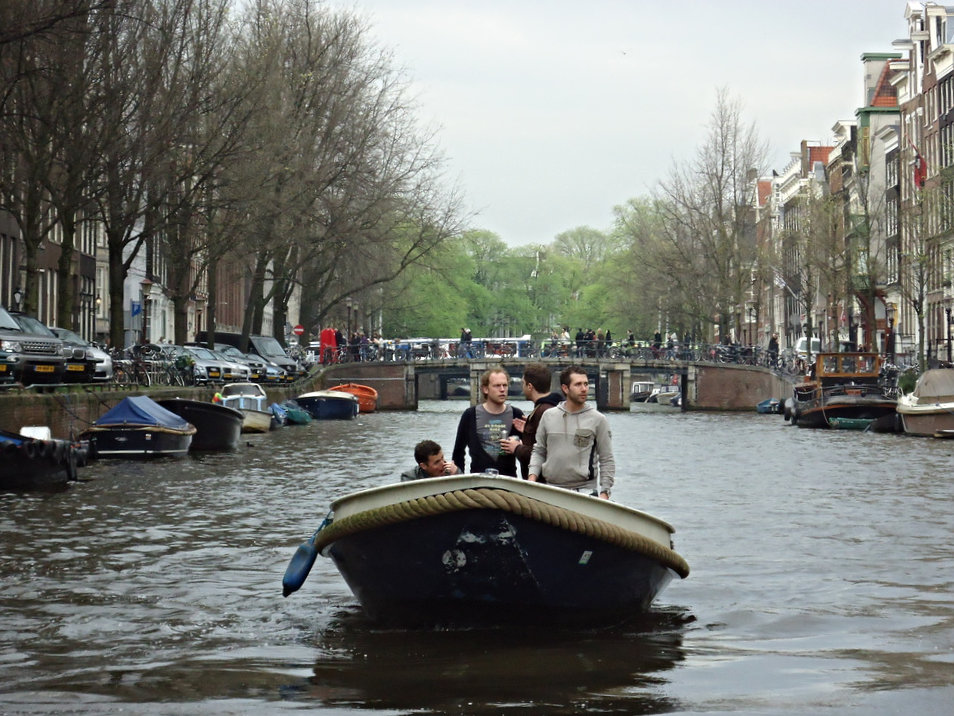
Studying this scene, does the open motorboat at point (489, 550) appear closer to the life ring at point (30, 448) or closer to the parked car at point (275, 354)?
the life ring at point (30, 448)

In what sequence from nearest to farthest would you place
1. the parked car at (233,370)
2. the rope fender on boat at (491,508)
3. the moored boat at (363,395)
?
the rope fender on boat at (491,508) → the parked car at (233,370) → the moored boat at (363,395)

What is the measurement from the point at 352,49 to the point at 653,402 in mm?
60755

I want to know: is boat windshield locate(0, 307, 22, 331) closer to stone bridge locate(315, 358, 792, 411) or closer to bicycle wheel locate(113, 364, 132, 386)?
bicycle wheel locate(113, 364, 132, 386)

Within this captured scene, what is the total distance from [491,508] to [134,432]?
75.2 ft

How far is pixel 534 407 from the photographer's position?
12.4 m

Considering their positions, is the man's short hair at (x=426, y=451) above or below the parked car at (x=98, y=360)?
below

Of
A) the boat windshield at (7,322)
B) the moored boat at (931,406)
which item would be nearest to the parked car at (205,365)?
the boat windshield at (7,322)

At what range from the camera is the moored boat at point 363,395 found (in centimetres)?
7369

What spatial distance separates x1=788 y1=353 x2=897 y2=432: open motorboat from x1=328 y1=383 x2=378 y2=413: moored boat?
785 inches

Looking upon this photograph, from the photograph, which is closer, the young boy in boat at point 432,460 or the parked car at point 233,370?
the young boy in boat at point 432,460

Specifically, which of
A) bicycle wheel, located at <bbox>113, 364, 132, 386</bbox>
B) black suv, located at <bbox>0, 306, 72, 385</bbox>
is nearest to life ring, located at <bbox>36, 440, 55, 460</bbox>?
black suv, located at <bbox>0, 306, 72, 385</bbox>

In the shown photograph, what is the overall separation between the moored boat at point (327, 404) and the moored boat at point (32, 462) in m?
34.9

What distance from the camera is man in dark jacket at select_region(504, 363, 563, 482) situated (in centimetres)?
1245

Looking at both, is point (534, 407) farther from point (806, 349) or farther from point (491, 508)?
point (806, 349)
